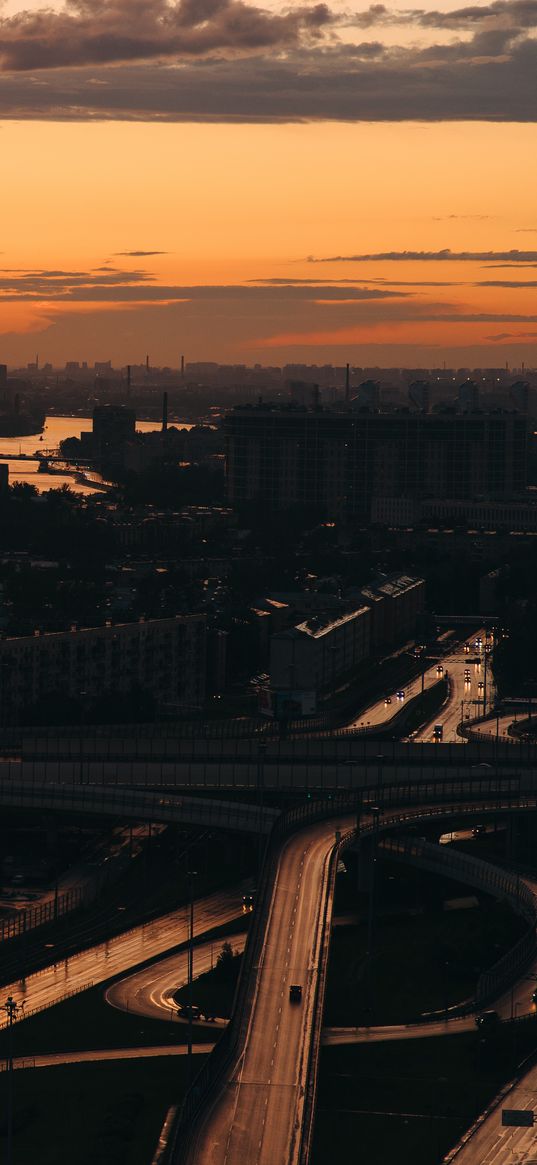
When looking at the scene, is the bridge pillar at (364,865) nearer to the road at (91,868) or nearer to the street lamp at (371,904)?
the street lamp at (371,904)

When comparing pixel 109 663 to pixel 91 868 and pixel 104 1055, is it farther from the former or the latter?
pixel 104 1055

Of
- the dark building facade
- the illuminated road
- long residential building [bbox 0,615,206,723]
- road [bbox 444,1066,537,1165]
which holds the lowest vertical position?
the illuminated road

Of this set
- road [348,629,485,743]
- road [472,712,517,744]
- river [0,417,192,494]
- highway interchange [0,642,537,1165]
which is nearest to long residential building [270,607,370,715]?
road [348,629,485,743]

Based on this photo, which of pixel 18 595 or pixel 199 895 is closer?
pixel 199 895

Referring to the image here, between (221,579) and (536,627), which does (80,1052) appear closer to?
(536,627)

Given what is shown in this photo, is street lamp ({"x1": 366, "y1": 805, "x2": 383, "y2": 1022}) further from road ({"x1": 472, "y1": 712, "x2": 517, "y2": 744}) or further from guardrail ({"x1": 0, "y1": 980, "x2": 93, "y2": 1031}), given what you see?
road ({"x1": 472, "y1": 712, "x2": 517, "y2": 744})

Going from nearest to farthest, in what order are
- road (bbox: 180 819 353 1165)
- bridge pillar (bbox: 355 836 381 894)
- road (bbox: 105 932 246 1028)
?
road (bbox: 180 819 353 1165) < road (bbox: 105 932 246 1028) < bridge pillar (bbox: 355 836 381 894)

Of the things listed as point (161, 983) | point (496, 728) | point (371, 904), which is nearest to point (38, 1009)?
point (161, 983)

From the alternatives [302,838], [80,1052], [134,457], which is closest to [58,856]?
[302,838]
